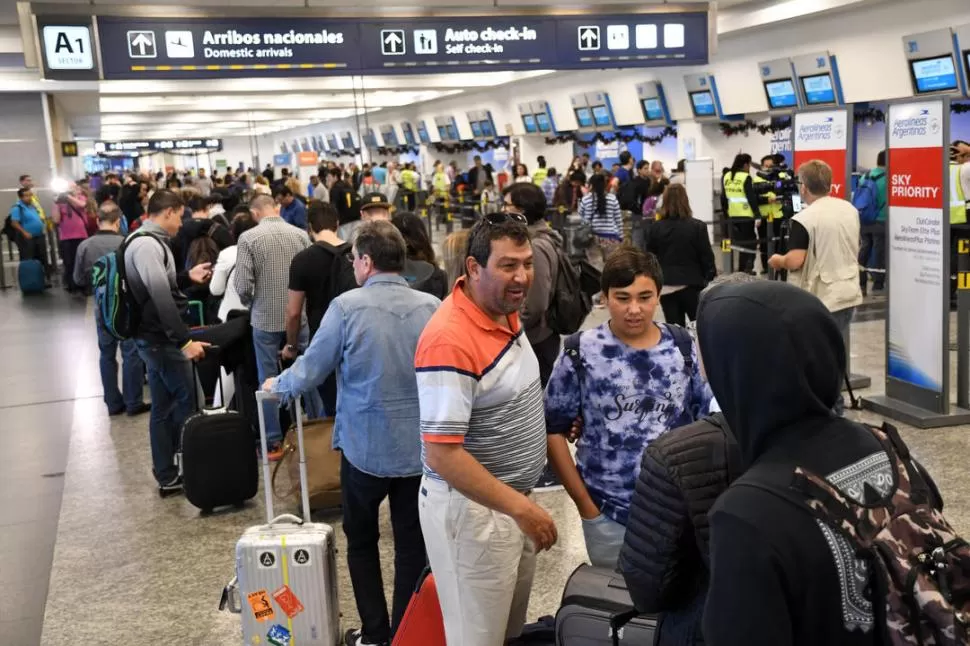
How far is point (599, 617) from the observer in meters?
2.33

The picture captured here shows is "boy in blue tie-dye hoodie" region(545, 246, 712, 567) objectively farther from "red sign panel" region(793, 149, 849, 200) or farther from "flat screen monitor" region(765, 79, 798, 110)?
"flat screen monitor" region(765, 79, 798, 110)

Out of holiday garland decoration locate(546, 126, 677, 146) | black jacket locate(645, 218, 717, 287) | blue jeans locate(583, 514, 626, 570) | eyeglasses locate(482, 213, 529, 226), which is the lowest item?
blue jeans locate(583, 514, 626, 570)

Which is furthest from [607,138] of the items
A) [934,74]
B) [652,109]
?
[934,74]

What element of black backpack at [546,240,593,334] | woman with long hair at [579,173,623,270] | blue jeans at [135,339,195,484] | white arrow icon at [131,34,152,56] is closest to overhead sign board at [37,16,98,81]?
white arrow icon at [131,34,152,56]

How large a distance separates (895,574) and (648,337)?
1652mm

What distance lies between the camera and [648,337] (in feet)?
9.87

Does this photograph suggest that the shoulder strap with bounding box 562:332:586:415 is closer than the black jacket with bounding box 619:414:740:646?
No

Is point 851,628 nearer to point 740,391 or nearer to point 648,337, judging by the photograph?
point 740,391

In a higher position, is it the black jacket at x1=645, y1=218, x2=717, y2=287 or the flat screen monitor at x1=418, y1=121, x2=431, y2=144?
the flat screen monitor at x1=418, y1=121, x2=431, y2=144

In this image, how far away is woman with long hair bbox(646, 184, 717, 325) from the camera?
725 cm

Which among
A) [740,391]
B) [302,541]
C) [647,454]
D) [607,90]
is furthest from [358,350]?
[607,90]

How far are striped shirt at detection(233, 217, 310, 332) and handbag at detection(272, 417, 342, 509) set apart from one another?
1.16 m

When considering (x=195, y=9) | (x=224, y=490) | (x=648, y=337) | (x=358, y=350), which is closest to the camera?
(x=648, y=337)

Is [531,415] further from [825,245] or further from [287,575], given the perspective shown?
[825,245]
